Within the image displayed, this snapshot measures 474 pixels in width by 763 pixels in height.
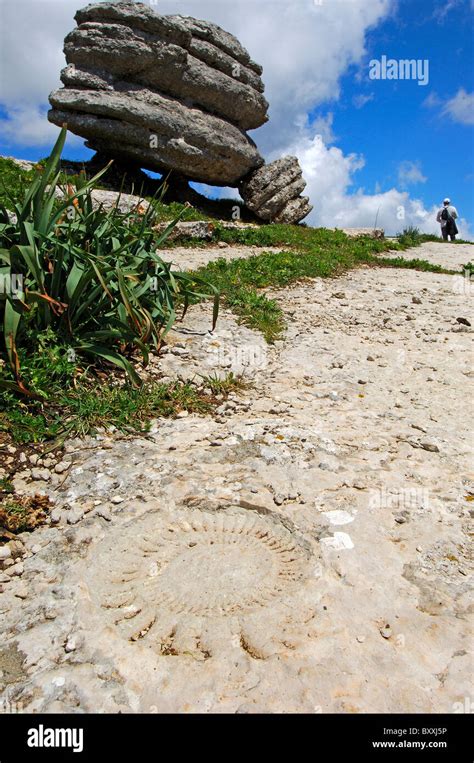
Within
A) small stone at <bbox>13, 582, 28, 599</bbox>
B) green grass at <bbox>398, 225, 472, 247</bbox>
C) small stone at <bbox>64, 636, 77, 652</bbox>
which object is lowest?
small stone at <bbox>64, 636, 77, 652</bbox>

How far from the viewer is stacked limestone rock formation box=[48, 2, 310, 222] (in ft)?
50.4

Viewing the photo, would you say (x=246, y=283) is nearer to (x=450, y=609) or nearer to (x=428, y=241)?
(x=450, y=609)

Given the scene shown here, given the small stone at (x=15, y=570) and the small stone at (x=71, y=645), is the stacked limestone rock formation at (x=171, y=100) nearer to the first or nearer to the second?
the small stone at (x=15, y=570)

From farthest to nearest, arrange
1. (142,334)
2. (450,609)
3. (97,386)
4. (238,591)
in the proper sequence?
1. (142,334)
2. (97,386)
3. (238,591)
4. (450,609)

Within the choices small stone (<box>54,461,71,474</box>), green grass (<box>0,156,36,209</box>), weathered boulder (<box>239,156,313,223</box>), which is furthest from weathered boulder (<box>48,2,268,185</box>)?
small stone (<box>54,461,71,474</box>)

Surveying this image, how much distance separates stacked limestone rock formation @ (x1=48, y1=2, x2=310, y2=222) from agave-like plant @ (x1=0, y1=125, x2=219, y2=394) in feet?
38.2

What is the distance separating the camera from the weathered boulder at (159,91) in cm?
1534

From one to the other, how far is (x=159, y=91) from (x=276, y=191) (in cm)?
495

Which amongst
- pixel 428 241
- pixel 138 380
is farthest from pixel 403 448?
A: pixel 428 241

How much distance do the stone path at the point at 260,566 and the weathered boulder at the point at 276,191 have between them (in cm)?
1374

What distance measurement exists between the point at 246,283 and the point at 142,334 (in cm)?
444

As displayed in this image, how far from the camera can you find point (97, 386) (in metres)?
4.94

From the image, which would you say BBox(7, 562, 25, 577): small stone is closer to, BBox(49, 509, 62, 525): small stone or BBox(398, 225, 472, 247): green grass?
BBox(49, 509, 62, 525): small stone

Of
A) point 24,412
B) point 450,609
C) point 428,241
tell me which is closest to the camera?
point 450,609
